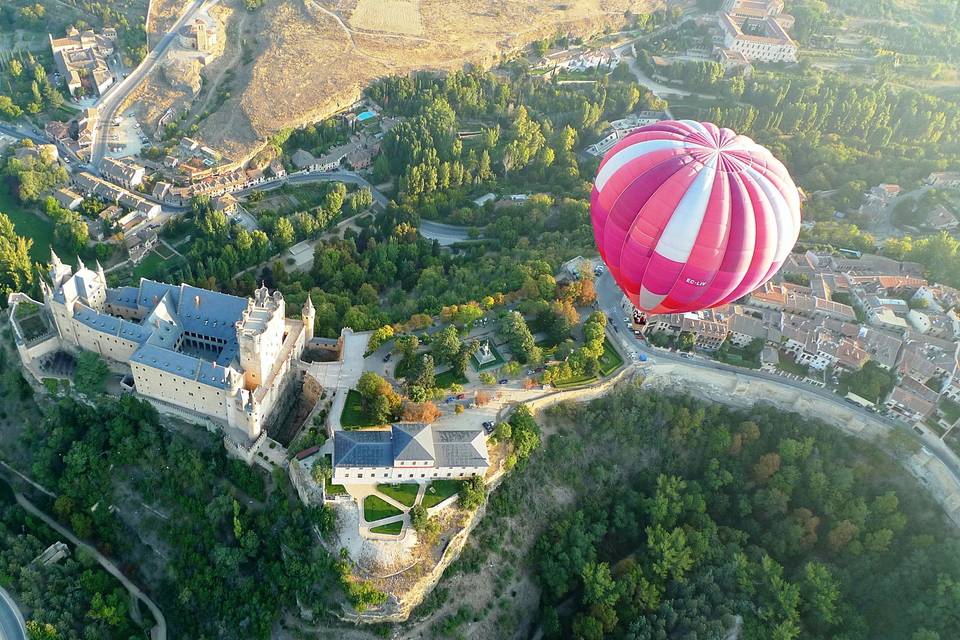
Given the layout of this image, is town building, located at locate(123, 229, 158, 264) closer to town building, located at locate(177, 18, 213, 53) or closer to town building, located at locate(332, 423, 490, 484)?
town building, located at locate(177, 18, 213, 53)

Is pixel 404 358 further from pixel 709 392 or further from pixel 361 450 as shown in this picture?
pixel 709 392

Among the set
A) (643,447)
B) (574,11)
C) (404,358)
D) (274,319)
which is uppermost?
(574,11)

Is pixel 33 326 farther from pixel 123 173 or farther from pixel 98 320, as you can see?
pixel 123 173

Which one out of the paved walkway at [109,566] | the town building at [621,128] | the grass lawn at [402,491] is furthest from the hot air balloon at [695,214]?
the town building at [621,128]

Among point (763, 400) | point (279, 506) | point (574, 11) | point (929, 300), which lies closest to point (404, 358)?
point (279, 506)

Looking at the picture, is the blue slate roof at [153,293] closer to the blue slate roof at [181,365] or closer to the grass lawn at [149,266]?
the blue slate roof at [181,365]

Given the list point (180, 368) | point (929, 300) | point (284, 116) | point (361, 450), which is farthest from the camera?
point (284, 116)

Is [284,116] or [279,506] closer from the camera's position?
[279,506]

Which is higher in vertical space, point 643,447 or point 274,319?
point 274,319

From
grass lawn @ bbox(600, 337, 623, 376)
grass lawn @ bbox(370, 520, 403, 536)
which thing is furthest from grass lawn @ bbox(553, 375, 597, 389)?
grass lawn @ bbox(370, 520, 403, 536)
